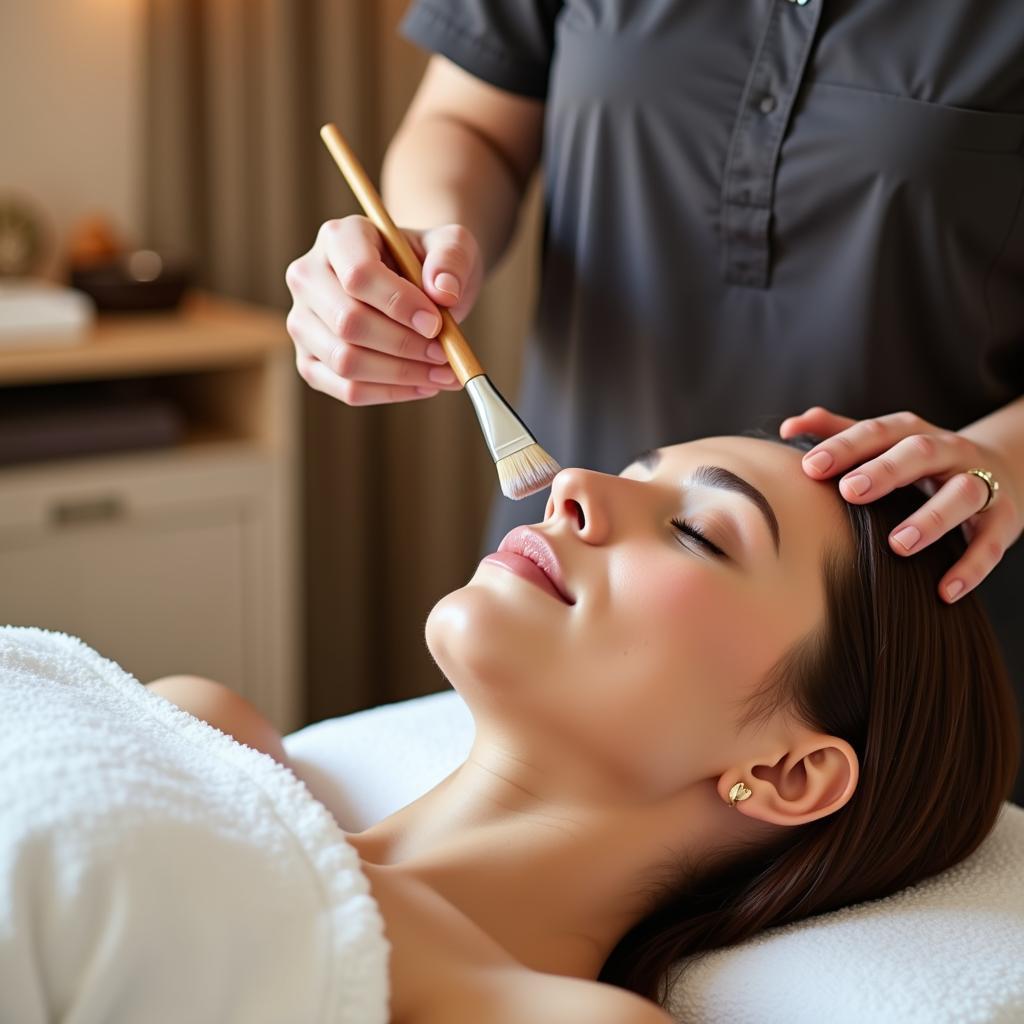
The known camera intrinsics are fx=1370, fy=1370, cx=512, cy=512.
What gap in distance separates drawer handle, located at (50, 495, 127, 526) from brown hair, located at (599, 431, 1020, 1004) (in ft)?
4.16

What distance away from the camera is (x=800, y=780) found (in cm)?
103

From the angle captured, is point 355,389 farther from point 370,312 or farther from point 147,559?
point 147,559

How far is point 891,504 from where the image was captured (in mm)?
1091

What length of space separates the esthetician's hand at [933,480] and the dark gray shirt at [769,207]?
0.77ft

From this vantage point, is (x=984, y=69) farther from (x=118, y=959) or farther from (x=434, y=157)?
(x=118, y=959)

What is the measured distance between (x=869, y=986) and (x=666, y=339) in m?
0.69

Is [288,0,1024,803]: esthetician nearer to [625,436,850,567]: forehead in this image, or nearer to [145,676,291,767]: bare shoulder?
[625,436,850,567]: forehead

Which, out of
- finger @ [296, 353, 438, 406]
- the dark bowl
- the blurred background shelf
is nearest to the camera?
finger @ [296, 353, 438, 406]

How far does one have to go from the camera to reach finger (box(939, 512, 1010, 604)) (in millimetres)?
1043

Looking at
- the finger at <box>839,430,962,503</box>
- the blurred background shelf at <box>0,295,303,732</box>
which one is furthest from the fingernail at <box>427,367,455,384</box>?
the blurred background shelf at <box>0,295,303,732</box>

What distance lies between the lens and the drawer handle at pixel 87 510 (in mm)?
2047

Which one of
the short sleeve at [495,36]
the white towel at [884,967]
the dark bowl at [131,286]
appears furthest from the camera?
the dark bowl at [131,286]

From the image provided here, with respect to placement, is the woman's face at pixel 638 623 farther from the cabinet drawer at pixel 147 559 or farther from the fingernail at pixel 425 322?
the cabinet drawer at pixel 147 559

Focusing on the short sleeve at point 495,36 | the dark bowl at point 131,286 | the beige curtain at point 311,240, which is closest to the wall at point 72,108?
the beige curtain at point 311,240
